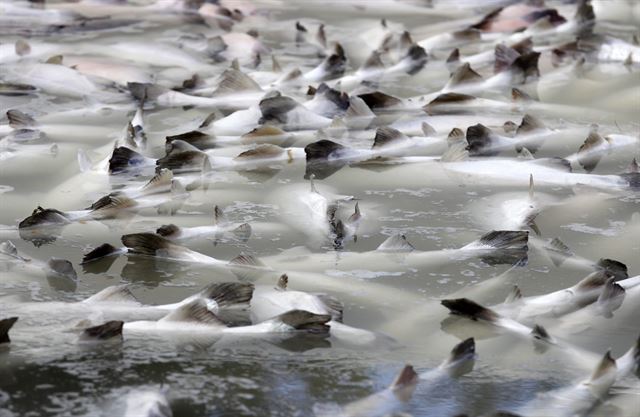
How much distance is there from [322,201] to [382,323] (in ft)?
1.95

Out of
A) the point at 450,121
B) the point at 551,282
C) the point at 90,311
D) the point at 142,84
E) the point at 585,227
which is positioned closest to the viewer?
the point at 90,311

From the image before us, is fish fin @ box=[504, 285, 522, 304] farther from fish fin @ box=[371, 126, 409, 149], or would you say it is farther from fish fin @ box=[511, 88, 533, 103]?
fish fin @ box=[511, 88, 533, 103]

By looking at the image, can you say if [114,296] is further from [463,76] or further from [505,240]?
[463,76]

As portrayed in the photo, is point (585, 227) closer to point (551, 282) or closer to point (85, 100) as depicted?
point (551, 282)

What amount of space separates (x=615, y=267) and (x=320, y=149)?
2.91 feet

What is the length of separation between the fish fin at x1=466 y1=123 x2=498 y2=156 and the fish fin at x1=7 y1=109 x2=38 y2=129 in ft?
3.78

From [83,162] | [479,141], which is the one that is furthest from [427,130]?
[83,162]

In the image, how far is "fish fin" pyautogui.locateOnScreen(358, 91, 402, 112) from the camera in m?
3.13

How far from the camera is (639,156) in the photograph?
2.78 m

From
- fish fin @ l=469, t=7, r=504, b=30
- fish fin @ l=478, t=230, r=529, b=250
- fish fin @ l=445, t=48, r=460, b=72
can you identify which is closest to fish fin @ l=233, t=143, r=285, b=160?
fish fin @ l=478, t=230, r=529, b=250

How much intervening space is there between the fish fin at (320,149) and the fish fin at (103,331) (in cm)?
104

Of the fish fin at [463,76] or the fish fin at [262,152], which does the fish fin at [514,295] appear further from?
the fish fin at [463,76]

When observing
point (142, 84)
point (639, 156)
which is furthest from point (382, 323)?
point (142, 84)

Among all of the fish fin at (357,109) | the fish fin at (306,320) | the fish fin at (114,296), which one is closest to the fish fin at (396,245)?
the fish fin at (306,320)
